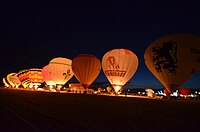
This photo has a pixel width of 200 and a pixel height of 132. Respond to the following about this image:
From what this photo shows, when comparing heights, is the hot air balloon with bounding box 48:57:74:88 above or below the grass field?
above

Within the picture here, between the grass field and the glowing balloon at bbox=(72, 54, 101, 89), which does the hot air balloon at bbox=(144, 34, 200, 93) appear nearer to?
the grass field

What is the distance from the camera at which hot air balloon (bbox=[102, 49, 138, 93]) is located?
37.3 meters

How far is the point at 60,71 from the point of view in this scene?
54.1m

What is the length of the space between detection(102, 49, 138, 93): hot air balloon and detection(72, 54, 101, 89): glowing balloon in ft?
14.4

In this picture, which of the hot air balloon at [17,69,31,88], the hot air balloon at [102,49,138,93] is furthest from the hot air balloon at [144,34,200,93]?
the hot air balloon at [17,69,31,88]

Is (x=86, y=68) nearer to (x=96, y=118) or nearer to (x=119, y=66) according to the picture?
(x=119, y=66)

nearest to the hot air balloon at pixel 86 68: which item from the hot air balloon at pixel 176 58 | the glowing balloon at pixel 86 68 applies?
the glowing balloon at pixel 86 68

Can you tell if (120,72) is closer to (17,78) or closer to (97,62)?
(97,62)

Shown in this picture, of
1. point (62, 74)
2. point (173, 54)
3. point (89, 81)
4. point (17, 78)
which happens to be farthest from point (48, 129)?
point (17, 78)

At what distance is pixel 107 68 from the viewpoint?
38656 mm

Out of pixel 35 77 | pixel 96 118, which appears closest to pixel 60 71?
pixel 35 77

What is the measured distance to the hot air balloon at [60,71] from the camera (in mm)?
54125

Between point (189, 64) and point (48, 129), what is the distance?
22204 mm

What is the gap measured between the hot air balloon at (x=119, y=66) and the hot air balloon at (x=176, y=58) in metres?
9.00
